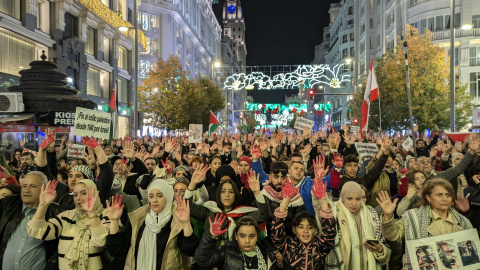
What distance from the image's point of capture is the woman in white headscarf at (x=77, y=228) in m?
4.42

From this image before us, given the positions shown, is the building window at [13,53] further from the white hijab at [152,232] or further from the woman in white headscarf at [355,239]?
the woman in white headscarf at [355,239]

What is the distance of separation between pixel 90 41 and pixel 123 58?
723 centimetres

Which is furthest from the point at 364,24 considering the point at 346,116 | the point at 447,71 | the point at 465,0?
the point at 447,71

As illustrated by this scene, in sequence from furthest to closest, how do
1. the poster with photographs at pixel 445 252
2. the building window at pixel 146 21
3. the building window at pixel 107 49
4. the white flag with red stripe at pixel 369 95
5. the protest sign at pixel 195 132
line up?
the building window at pixel 146 21 → the building window at pixel 107 49 → the protest sign at pixel 195 132 → the white flag with red stripe at pixel 369 95 → the poster with photographs at pixel 445 252

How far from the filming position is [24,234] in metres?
4.66

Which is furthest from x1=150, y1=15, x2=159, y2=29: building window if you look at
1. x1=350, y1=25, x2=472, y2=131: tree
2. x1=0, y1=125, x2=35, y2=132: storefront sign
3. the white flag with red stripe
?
the white flag with red stripe

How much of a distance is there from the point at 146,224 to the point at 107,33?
32016mm

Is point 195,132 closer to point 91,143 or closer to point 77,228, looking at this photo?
point 91,143

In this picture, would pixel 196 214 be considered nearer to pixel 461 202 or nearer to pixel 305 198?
pixel 305 198

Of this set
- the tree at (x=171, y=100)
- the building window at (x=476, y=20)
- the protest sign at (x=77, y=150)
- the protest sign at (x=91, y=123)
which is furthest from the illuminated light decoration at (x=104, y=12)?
the building window at (x=476, y=20)

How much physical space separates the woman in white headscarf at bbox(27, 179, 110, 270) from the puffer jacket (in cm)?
99

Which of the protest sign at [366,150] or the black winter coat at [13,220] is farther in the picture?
the protest sign at [366,150]

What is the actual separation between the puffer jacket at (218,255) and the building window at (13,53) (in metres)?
19.6

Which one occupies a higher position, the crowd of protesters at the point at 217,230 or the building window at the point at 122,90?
the building window at the point at 122,90
